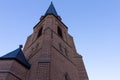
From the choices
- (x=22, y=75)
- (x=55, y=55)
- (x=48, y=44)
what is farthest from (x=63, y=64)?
(x=22, y=75)

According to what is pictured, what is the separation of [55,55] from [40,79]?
3854mm

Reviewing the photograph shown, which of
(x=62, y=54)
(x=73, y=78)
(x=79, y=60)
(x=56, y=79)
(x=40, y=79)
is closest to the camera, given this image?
(x=40, y=79)

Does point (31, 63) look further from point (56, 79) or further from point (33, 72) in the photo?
point (56, 79)

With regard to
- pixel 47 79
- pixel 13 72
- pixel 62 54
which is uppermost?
pixel 62 54

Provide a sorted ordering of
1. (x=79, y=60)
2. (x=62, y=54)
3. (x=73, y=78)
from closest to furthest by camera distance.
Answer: (x=73, y=78) → (x=62, y=54) → (x=79, y=60)

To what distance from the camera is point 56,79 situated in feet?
44.1

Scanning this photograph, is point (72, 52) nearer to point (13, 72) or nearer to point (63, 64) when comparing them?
point (63, 64)

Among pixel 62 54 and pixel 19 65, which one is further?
pixel 62 54

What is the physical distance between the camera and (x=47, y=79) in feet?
40.9

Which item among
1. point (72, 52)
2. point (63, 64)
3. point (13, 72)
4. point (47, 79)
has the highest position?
point (72, 52)

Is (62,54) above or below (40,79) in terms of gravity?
above

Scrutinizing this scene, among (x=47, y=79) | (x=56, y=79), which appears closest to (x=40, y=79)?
(x=47, y=79)

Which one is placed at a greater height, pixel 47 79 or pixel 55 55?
pixel 55 55

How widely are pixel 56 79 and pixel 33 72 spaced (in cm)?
212
